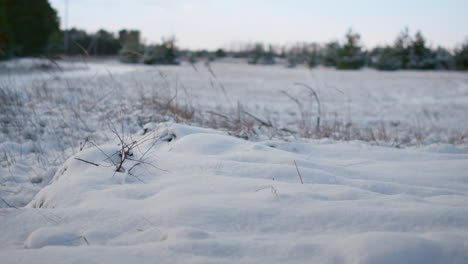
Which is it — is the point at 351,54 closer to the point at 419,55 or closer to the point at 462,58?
the point at 419,55

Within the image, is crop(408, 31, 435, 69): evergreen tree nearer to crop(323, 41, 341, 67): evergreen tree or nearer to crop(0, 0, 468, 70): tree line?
crop(0, 0, 468, 70): tree line

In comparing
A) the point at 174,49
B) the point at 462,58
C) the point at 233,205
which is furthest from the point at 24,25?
the point at 462,58

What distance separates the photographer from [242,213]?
1.08 metres

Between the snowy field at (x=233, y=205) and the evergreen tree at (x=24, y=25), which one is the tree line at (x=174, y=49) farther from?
the snowy field at (x=233, y=205)

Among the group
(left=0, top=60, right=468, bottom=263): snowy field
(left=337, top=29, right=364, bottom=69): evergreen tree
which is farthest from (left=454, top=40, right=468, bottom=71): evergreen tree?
(left=0, top=60, right=468, bottom=263): snowy field

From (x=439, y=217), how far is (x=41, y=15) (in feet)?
79.4

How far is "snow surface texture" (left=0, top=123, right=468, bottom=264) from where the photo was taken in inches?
33.7

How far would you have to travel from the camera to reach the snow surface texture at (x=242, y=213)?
0.86m

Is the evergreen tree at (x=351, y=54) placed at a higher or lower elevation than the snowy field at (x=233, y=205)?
higher

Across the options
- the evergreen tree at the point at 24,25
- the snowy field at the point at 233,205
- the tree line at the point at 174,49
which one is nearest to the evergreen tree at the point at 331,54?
the tree line at the point at 174,49

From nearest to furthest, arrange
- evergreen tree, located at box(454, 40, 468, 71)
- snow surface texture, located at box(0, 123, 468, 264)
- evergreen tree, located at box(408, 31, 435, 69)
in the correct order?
snow surface texture, located at box(0, 123, 468, 264), evergreen tree, located at box(454, 40, 468, 71), evergreen tree, located at box(408, 31, 435, 69)

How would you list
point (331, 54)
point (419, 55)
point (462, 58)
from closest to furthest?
point (462, 58) < point (419, 55) < point (331, 54)

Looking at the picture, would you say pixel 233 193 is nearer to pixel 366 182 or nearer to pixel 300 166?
pixel 300 166

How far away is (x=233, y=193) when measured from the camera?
124 cm
